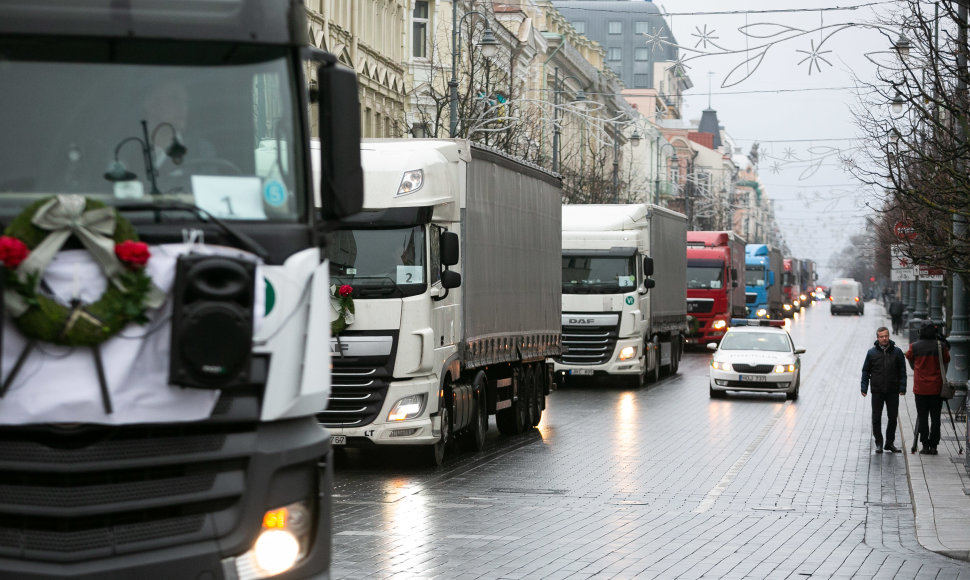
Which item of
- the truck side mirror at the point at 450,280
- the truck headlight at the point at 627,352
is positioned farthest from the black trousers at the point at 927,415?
the truck headlight at the point at 627,352

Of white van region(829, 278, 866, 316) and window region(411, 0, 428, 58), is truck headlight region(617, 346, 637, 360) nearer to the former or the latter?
window region(411, 0, 428, 58)

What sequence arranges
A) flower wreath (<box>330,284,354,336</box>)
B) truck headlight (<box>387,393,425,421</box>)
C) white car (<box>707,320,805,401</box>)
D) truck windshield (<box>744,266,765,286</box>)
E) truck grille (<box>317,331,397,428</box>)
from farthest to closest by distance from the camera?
truck windshield (<box>744,266,765,286</box>), white car (<box>707,320,805,401</box>), truck headlight (<box>387,393,425,421</box>), truck grille (<box>317,331,397,428</box>), flower wreath (<box>330,284,354,336</box>)

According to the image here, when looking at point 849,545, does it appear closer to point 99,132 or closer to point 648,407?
point 99,132

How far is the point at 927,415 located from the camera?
65.8ft

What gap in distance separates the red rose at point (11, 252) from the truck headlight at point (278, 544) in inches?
55.1

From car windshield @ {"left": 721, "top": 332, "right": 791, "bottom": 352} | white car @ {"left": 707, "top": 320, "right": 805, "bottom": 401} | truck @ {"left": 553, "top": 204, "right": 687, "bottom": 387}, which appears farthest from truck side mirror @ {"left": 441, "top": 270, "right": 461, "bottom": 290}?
car windshield @ {"left": 721, "top": 332, "right": 791, "bottom": 352}

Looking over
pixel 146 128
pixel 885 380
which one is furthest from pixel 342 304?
pixel 146 128

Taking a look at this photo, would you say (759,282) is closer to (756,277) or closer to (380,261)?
(756,277)

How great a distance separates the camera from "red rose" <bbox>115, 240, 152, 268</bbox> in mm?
5898

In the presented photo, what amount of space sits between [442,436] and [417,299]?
6.14ft

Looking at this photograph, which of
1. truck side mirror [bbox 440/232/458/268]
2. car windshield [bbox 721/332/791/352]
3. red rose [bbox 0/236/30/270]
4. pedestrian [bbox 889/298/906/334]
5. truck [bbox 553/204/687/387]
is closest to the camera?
red rose [bbox 0/236/30/270]

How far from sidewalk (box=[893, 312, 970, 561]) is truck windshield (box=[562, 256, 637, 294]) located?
33.8ft

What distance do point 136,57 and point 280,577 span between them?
7.25 ft

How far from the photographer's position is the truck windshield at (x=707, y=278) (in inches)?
2012
